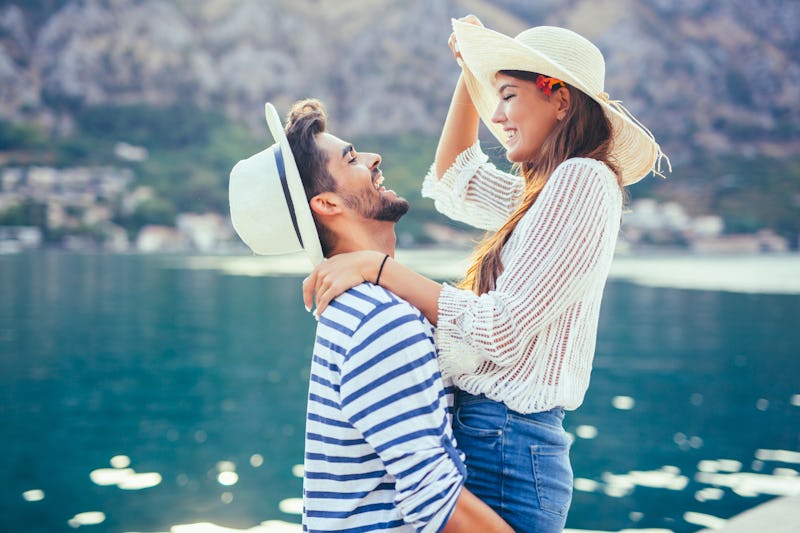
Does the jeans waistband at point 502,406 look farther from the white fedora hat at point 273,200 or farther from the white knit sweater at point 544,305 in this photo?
the white fedora hat at point 273,200

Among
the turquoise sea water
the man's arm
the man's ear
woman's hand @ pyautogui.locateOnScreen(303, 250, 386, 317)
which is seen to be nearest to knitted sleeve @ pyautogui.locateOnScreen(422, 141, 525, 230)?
the man's ear

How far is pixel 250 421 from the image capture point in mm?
17297

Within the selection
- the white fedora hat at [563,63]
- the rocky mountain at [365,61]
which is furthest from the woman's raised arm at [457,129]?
the rocky mountain at [365,61]

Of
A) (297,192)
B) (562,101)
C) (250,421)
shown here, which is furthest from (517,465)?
(250,421)

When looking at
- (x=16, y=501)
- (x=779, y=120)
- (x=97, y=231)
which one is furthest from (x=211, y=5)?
(x=16, y=501)

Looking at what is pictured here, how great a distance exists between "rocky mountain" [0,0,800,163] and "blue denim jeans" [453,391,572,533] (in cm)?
15308

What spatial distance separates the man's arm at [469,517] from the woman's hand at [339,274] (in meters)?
0.54

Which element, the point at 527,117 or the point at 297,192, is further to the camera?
the point at 527,117

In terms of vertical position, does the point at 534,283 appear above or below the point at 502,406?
above

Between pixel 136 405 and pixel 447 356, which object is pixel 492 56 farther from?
pixel 136 405

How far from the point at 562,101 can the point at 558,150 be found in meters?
0.15

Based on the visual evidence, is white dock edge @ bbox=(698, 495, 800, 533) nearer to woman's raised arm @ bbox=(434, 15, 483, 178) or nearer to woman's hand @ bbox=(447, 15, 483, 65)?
woman's raised arm @ bbox=(434, 15, 483, 178)

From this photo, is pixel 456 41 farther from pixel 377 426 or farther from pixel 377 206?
pixel 377 426

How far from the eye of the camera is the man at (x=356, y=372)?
6.29 ft
